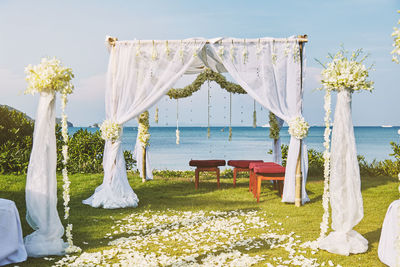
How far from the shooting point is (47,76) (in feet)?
14.1

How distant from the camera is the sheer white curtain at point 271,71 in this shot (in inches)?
270

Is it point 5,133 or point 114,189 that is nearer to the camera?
point 114,189

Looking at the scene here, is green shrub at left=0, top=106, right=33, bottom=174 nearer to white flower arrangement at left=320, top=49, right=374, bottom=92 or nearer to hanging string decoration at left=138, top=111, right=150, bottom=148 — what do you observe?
hanging string decoration at left=138, top=111, right=150, bottom=148

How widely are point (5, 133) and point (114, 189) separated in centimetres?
591

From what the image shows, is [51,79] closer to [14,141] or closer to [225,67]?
[225,67]

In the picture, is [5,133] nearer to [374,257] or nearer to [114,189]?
[114,189]

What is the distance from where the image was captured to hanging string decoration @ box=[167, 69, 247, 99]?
9367 millimetres

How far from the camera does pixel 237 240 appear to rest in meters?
4.94

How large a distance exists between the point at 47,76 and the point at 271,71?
4140 mm

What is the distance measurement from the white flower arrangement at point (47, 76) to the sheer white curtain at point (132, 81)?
254cm

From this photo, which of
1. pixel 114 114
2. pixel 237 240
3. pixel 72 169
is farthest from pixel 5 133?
pixel 237 240

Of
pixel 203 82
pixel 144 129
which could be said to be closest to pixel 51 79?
pixel 144 129

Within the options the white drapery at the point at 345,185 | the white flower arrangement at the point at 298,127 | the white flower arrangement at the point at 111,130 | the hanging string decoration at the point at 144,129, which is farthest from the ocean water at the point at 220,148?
the white drapery at the point at 345,185

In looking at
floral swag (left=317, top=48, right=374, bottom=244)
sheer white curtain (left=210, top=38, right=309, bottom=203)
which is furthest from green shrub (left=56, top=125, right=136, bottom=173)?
floral swag (left=317, top=48, right=374, bottom=244)
